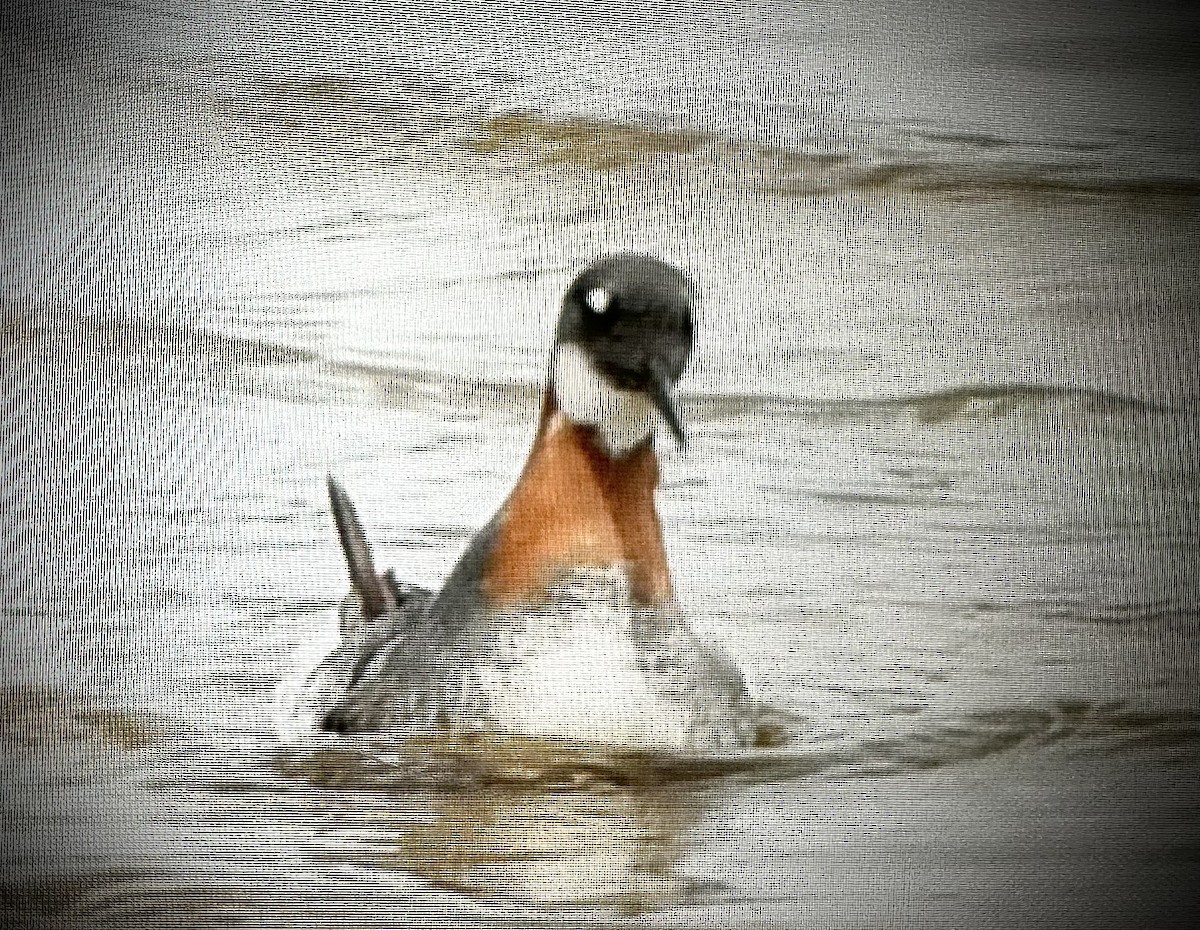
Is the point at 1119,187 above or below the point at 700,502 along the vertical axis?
above

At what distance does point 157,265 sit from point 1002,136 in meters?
0.59

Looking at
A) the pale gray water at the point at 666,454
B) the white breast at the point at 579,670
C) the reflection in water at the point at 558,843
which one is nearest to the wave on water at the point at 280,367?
the pale gray water at the point at 666,454

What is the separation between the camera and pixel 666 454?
664 millimetres

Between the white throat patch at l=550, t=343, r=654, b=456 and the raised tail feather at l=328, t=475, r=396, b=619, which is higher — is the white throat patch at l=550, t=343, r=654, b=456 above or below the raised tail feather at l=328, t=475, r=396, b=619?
above

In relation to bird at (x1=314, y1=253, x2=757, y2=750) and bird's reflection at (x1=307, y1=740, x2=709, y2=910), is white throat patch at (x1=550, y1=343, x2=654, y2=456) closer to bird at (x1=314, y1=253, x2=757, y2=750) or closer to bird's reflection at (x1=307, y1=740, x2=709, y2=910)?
bird at (x1=314, y1=253, x2=757, y2=750)

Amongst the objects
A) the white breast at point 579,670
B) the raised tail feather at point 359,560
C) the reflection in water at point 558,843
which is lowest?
the reflection in water at point 558,843

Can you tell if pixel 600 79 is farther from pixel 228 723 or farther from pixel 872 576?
pixel 228 723

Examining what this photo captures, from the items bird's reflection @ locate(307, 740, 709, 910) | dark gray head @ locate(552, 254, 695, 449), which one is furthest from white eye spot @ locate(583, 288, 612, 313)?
bird's reflection @ locate(307, 740, 709, 910)

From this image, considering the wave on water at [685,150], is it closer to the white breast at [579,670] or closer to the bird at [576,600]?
the bird at [576,600]

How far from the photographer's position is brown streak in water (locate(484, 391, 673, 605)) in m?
0.65

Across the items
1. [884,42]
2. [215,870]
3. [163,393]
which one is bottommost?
[215,870]

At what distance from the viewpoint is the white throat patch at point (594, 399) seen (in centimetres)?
66

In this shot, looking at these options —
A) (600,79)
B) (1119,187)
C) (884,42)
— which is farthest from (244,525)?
(1119,187)

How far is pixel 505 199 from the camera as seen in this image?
0.66 m
